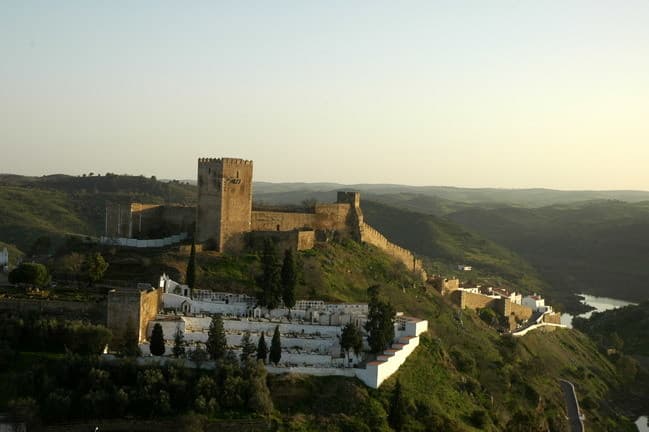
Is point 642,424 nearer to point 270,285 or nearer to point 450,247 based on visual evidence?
point 270,285

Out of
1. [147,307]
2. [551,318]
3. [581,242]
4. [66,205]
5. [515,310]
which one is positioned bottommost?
[551,318]

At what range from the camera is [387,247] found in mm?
45406

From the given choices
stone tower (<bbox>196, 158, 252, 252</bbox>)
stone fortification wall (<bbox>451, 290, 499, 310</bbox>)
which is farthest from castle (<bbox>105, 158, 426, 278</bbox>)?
stone fortification wall (<bbox>451, 290, 499, 310</bbox>)

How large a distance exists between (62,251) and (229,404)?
14.4 meters

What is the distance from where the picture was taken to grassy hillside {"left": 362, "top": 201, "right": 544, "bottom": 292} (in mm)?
80125

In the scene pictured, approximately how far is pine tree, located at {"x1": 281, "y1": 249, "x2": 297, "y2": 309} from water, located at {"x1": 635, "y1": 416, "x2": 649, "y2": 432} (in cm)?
2126

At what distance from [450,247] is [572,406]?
2006 inches

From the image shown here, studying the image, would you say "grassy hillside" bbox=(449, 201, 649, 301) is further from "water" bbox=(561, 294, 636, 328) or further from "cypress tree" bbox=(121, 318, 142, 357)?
"cypress tree" bbox=(121, 318, 142, 357)

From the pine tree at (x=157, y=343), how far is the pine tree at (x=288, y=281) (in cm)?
611

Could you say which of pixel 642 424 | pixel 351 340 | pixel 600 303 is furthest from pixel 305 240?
pixel 600 303

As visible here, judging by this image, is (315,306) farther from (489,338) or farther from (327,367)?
(489,338)

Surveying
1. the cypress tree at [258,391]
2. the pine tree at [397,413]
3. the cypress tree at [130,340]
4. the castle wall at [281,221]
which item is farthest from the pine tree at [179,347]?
the castle wall at [281,221]

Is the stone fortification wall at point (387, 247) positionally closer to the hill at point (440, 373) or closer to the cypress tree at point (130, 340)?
the hill at point (440, 373)

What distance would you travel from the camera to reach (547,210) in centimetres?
16038
